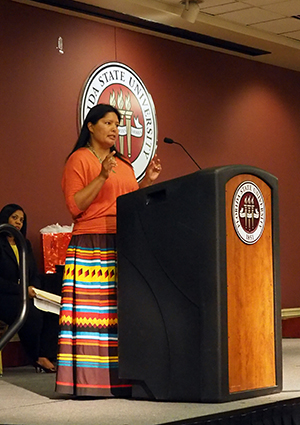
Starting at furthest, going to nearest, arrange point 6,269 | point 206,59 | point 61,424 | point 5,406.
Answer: point 206,59
point 6,269
point 5,406
point 61,424

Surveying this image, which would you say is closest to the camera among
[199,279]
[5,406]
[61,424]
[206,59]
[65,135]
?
[61,424]

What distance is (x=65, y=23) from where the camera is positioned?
6211 mm

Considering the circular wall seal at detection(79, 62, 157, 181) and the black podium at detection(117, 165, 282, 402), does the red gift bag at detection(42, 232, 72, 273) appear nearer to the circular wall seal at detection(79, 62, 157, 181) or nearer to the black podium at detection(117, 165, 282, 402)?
the circular wall seal at detection(79, 62, 157, 181)

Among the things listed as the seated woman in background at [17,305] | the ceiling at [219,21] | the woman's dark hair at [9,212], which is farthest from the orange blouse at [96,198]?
the ceiling at [219,21]

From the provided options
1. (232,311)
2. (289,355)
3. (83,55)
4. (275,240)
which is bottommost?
(289,355)

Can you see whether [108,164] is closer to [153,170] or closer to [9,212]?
[153,170]

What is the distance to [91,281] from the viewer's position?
11.5 ft

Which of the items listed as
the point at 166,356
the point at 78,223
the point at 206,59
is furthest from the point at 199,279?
the point at 206,59

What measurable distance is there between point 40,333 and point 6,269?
1.54ft

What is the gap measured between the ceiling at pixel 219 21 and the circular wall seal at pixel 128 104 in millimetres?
426

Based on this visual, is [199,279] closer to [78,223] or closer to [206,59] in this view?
[78,223]

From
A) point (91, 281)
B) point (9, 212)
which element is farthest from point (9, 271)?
point (91, 281)

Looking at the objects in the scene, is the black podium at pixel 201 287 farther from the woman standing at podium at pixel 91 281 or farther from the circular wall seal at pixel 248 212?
the woman standing at podium at pixel 91 281

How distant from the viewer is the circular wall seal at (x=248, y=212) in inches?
128
